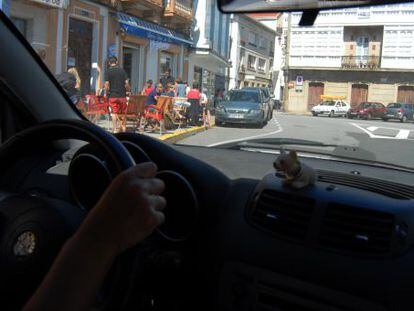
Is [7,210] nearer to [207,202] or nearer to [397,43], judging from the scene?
[207,202]

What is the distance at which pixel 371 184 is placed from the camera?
196cm

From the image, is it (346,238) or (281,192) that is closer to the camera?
(346,238)

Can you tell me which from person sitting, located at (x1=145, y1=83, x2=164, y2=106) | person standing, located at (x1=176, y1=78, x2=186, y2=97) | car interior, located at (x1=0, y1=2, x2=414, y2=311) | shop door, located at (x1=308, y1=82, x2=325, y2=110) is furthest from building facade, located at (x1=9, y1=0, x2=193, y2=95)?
car interior, located at (x1=0, y1=2, x2=414, y2=311)

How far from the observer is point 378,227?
1.63 metres

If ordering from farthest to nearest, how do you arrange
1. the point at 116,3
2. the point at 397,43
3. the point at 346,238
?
the point at 116,3 < the point at 397,43 < the point at 346,238

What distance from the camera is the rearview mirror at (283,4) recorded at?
1.45 m

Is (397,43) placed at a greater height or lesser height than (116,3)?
lesser

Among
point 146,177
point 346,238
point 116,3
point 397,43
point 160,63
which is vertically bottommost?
point 346,238

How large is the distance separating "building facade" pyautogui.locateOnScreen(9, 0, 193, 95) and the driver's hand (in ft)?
35.4

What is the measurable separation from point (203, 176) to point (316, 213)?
0.50 m

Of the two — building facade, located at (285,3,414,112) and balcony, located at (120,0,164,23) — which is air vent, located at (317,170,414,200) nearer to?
building facade, located at (285,3,414,112)

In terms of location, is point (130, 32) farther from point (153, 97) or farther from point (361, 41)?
point (361, 41)

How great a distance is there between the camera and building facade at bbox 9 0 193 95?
1308 cm

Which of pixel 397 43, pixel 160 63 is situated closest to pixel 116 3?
pixel 160 63
